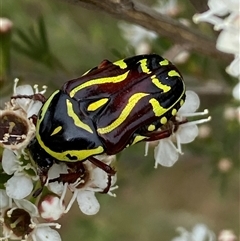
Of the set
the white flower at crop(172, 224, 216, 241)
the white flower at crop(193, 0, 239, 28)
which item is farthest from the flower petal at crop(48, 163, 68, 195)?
the white flower at crop(172, 224, 216, 241)

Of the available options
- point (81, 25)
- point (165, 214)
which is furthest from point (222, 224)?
point (81, 25)

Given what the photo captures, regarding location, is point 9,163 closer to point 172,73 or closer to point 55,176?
point 55,176

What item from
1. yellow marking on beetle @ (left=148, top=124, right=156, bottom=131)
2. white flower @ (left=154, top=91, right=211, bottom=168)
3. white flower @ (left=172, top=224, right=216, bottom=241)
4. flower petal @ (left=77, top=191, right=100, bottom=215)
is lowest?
white flower @ (left=172, top=224, right=216, bottom=241)

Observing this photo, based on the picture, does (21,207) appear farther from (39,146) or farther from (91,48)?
(91,48)

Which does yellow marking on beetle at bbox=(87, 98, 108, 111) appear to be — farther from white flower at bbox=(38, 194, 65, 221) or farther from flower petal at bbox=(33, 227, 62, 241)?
flower petal at bbox=(33, 227, 62, 241)

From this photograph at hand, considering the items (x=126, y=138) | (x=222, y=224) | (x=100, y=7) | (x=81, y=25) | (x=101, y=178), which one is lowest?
(x=222, y=224)

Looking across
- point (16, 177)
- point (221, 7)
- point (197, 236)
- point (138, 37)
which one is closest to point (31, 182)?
point (16, 177)
